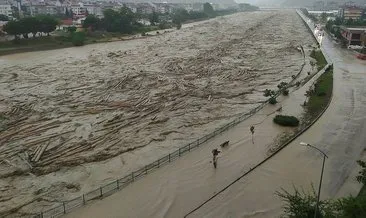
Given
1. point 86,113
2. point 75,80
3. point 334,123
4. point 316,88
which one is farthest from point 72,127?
point 316,88

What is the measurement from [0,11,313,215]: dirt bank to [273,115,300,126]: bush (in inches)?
145

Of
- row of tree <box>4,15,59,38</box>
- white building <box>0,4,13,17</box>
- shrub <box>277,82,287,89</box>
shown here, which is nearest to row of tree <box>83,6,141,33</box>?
row of tree <box>4,15,59,38</box>

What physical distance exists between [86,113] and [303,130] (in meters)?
16.1

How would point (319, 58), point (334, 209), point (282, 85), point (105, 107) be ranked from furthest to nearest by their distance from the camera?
point (319, 58) → point (282, 85) → point (105, 107) → point (334, 209)

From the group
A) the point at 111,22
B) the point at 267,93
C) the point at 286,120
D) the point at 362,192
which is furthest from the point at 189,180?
the point at 111,22

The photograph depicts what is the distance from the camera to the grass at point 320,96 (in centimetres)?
3079

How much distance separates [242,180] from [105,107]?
1457 cm

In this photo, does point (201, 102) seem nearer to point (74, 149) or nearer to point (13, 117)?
point (74, 149)

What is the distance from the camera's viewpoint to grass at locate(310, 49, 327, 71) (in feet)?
163

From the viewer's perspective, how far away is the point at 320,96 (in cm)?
3428

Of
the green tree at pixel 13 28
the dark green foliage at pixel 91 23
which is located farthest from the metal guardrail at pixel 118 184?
the dark green foliage at pixel 91 23

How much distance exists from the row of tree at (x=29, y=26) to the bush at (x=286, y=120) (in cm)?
5029

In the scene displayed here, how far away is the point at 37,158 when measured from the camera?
2144 cm

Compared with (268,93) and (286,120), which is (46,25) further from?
(286,120)
